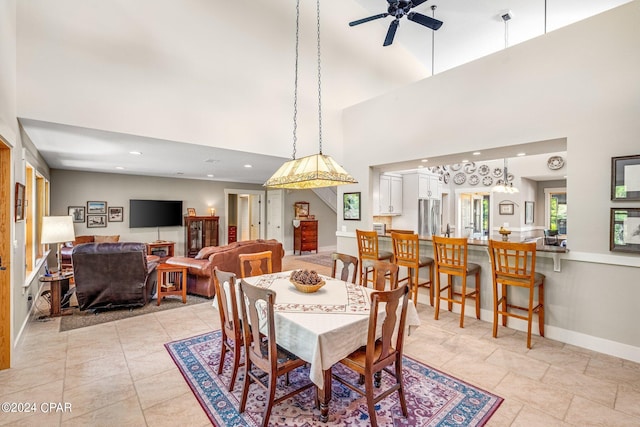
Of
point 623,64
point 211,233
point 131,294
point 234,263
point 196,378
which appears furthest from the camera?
point 211,233

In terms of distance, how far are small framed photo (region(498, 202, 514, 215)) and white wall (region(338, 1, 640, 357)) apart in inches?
194

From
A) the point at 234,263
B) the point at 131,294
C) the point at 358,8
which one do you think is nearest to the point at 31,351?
the point at 131,294

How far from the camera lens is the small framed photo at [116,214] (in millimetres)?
7137

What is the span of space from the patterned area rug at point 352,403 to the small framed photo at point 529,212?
22.4ft

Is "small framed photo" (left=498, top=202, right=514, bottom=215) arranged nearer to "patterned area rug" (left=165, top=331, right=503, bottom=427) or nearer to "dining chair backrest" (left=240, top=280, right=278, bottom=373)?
"patterned area rug" (left=165, top=331, right=503, bottom=427)

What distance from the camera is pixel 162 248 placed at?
7.61 m

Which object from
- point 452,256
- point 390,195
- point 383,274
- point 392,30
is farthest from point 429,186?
point 383,274

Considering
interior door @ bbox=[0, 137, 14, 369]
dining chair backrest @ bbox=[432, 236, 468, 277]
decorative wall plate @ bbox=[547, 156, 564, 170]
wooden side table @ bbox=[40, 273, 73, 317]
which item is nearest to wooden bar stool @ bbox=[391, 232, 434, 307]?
dining chair backrest @ bbox=[432, 236, 468, 277]

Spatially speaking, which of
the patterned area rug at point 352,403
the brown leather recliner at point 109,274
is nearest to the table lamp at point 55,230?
the brown leather recliner at point 109,274

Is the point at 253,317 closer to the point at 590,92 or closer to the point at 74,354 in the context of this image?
the point at 74,354

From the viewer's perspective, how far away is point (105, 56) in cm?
332

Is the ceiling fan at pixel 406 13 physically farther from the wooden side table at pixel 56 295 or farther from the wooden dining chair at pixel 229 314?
the wooden side table at pixel 56 295

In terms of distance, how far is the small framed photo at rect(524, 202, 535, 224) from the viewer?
7.74 m

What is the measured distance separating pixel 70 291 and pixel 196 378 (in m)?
3.04
